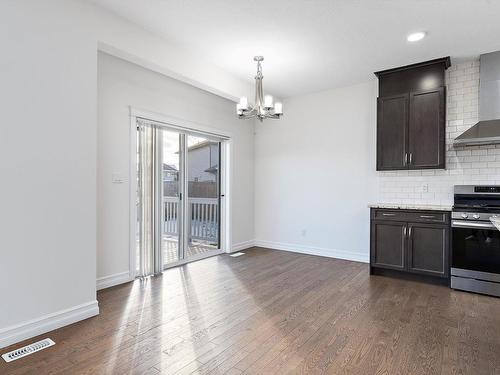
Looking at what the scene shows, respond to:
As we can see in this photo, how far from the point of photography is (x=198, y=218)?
502cm

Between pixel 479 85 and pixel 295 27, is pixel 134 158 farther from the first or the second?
pixel 479 85

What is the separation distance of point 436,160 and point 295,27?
8.11 feet

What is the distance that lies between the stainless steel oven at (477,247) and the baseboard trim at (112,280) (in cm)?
393

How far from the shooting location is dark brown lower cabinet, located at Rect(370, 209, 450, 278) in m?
3.58

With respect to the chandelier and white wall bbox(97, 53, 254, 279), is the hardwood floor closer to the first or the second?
white wall bbox(97, 53, 254, 279)

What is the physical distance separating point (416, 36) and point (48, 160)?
12.6 feet

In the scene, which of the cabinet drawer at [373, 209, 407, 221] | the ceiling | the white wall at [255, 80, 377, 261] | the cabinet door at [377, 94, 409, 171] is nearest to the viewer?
the ceiling

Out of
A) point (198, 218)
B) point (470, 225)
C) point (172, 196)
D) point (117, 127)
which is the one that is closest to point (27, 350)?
point (117, 127)

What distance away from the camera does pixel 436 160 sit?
12.6 feet

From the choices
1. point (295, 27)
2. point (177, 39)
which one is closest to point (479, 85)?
point (295, 27)

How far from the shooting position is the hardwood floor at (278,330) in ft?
6.51

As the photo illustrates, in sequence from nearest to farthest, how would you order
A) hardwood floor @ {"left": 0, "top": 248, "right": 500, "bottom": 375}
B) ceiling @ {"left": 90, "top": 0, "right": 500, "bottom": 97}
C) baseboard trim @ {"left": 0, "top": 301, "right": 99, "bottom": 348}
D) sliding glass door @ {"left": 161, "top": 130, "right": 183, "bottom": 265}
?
hardwood floor @ {"left": 0, "top": 248, "right": 500, "bottom": 375}
baseboard trim @ {"left": 0, "top": 301, "right": 99, "bottom": 348}
ceiling @ {"left": 90, "top": 0, "right": 500, "bottom": 97}
sliding glass door @ {"left": 161, "top": 130, "right": 183, "bottom": 265}

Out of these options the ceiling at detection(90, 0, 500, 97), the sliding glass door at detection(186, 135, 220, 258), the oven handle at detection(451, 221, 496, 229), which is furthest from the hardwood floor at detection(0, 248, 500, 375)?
the ceiling at detection(90, 0, 500, 97)

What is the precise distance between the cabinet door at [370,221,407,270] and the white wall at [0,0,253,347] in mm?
3411
